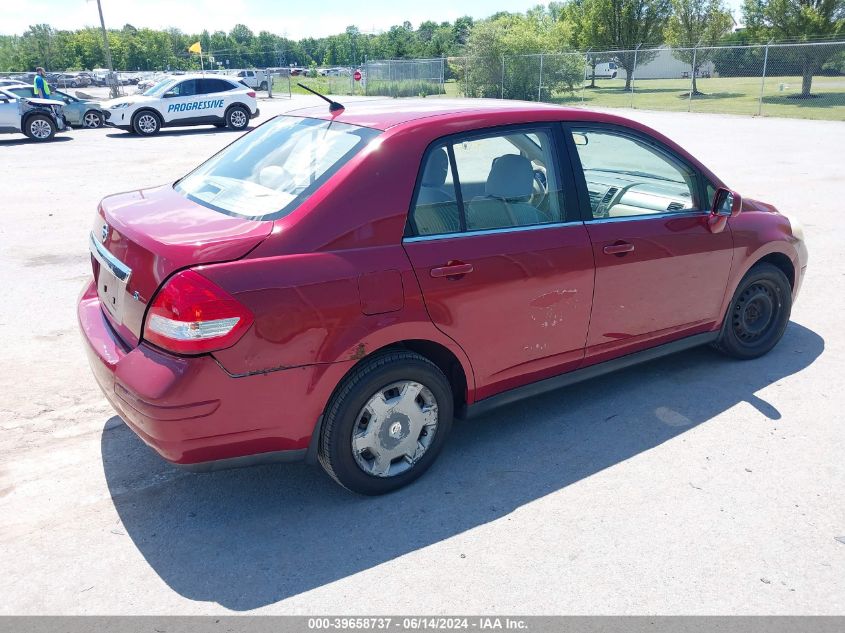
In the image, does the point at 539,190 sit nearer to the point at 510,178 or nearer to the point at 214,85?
the point at 510,178

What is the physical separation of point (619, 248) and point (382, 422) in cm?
167

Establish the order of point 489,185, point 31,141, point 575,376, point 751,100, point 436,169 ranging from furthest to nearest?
point 751,100
point 31,141
point 575,376
point 489,185
point 436,169

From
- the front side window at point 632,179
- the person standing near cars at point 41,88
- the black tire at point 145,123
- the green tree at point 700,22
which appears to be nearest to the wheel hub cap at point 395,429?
the front side window at point 632,179

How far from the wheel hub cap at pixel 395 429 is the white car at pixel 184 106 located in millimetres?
19648

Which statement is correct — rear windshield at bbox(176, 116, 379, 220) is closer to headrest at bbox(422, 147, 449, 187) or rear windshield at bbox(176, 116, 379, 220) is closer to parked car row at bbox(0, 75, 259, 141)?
headrest at bbox(422, 147, 449, 187)

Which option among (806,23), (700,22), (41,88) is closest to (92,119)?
(41,88)

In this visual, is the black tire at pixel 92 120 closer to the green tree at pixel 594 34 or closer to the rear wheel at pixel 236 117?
the rear wheel at pixel 236 117

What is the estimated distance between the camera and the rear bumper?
9.28ft

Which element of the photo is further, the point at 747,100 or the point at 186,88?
the point at 747,100

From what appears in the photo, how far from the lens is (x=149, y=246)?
302 cm

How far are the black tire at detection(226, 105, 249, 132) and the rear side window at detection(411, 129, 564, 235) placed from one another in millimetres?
19409

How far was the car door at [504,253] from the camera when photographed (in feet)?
11.0
